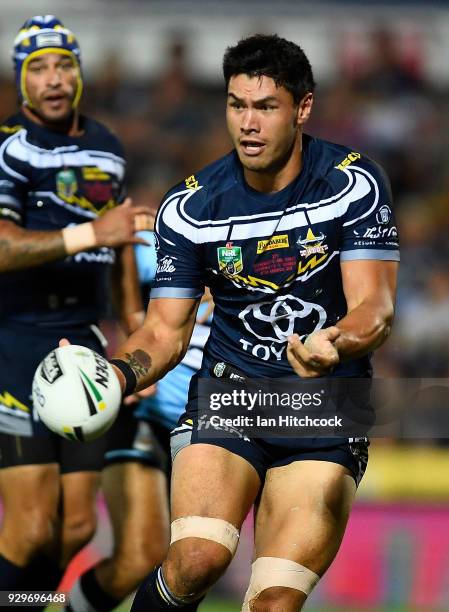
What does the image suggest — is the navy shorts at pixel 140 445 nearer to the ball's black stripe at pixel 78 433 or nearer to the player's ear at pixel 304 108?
the ball's black stripe at pixel 78 433

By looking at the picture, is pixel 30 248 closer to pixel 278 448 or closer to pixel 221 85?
pixel 278 448

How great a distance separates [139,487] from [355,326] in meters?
2.22

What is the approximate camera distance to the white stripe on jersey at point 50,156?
6055 mm

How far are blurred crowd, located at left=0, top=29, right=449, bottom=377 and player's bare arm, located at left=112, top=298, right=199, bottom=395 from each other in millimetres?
6807

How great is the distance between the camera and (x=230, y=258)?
493cm

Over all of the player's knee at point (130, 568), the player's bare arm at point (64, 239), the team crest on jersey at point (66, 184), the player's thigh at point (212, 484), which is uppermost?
the team crest on jersey at point (66, 184)

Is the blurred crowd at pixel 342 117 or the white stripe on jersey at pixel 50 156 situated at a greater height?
the white stripe on jersey at pixel 50 156

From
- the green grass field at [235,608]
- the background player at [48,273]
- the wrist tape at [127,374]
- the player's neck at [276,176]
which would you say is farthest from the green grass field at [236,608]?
the player's neck at [276,176]

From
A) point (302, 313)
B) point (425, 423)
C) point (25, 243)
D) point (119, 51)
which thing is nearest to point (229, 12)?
point (119, 51)

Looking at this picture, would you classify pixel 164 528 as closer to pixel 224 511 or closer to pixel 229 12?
pixel 224 511

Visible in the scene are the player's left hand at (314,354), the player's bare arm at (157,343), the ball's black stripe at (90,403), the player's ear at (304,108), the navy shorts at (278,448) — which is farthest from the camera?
the player's ear at (304,108)

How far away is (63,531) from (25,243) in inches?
58.1

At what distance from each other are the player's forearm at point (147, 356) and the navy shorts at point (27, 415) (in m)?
1.38

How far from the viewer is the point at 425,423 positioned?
27.1 feet
